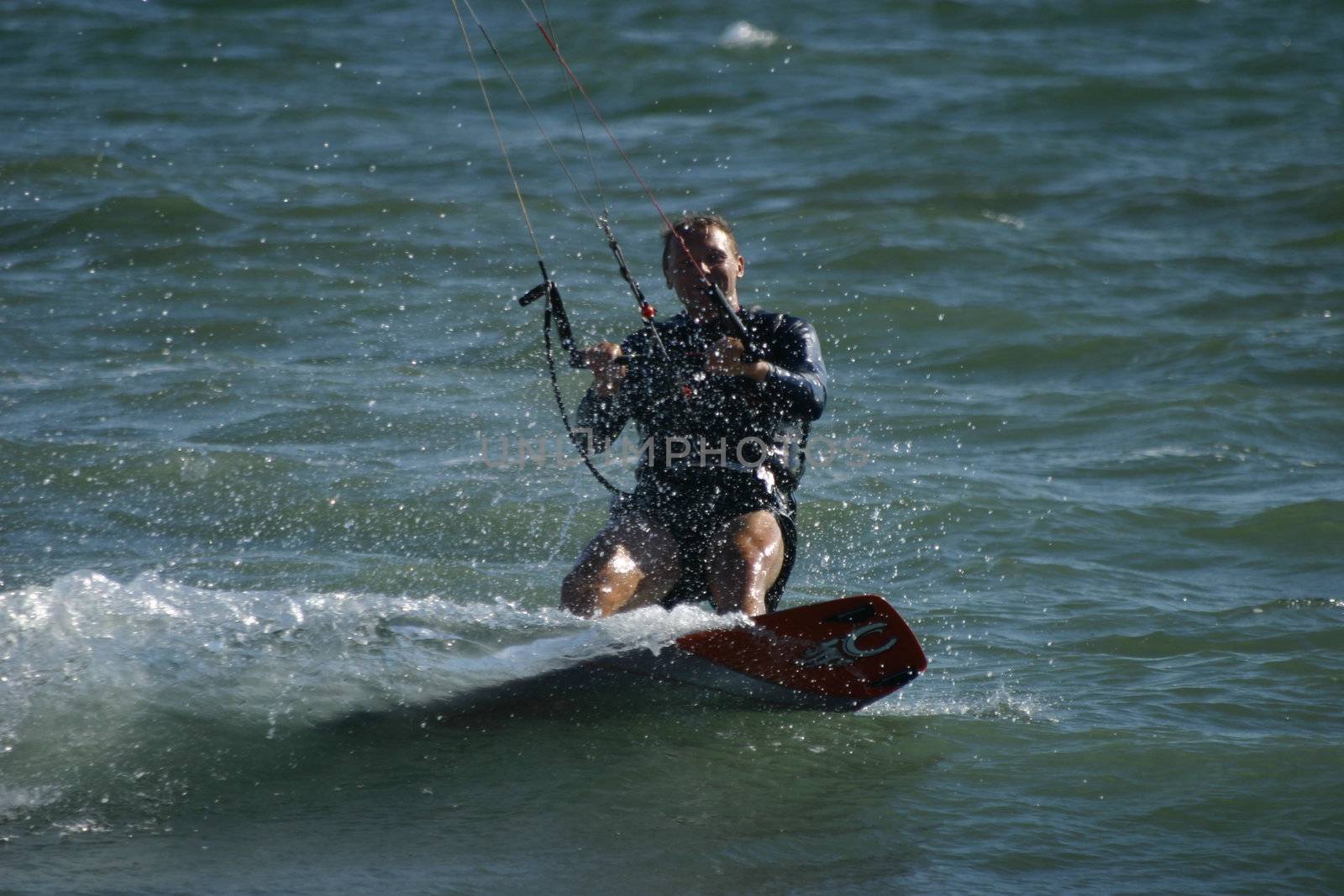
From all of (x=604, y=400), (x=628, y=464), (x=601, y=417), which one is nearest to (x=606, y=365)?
(x=604, y=400)

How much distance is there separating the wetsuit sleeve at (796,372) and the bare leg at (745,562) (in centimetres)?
37

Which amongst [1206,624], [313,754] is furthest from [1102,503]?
[313,754]

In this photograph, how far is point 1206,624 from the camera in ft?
18.7

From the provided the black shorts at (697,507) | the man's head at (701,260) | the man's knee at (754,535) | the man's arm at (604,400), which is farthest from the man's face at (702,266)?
the man's knee at (754,535)

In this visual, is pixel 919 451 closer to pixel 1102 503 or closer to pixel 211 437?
pixel 1102 503

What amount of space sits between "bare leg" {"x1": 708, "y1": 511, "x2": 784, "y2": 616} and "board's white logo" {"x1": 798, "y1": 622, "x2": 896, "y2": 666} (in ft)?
0.70

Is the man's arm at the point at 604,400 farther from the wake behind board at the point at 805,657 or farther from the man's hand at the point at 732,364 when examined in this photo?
the wake behind board at the point at 805,657

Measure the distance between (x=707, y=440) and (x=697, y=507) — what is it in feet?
0.72

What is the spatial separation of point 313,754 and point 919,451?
432 cm

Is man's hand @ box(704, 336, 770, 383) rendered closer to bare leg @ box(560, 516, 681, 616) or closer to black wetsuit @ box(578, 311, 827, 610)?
black wetsuit @ box(578, 311, 827, 610)

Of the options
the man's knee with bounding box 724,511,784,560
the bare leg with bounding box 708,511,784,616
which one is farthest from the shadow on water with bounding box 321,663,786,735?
the man's knee with bounding box 724,511,784,560

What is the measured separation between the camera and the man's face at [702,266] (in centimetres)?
488

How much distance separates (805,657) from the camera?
180 inches

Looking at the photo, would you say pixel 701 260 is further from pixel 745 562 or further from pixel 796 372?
pixel 745 562
